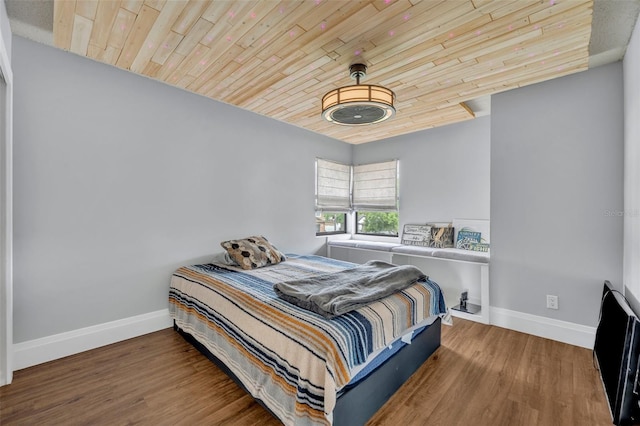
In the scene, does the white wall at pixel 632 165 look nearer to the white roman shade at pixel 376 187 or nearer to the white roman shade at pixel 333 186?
the white roman shade at pixel 376 187

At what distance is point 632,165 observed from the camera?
212cm

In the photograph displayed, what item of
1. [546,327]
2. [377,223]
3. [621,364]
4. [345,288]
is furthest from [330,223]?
[621,364]

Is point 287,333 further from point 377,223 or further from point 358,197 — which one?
point 358,197

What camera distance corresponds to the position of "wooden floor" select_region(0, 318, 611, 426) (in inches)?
67.6

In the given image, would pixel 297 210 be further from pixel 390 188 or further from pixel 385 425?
pixel 385 425

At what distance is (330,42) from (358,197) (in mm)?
3269

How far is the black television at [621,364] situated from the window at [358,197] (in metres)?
2.91

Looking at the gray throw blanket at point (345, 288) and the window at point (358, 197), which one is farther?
the window at point (358, 197)

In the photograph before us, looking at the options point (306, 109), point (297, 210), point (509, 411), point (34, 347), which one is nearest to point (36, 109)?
point (34, 347)

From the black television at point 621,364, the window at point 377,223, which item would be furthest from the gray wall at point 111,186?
the black television at point 621,364

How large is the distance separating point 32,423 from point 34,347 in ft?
2.79

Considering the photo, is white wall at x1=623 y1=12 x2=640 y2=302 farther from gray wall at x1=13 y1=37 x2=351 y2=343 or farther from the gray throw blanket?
gray wall at x1=13 y1=37 x2=351 y2=343

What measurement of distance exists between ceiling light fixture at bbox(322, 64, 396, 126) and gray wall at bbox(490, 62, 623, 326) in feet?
5.53

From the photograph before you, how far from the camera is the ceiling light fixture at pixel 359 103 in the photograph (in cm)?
206
